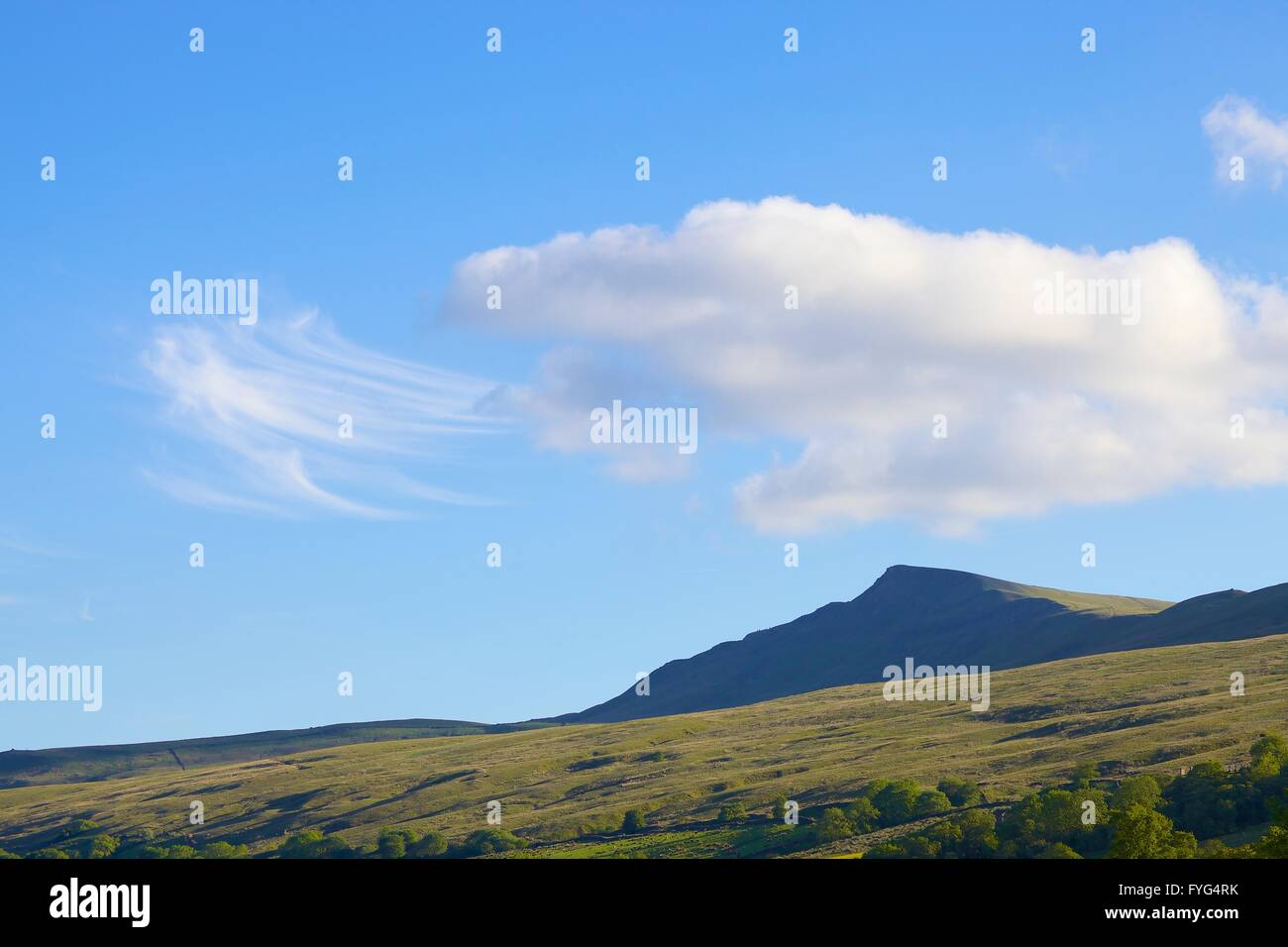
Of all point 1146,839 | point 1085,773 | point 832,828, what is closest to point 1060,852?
point 1146,839

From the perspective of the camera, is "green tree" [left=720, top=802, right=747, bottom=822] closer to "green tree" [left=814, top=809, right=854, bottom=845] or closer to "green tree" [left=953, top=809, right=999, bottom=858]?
"green tree" [left=814, top=809, right=854, bottom=845]

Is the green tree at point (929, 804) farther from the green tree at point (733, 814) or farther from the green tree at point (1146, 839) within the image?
the green tree at point (1146, 839)

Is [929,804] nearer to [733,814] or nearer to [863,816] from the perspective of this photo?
[863,816]

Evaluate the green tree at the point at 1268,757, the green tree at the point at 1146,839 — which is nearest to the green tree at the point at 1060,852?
the green tree at the point at 1146,839

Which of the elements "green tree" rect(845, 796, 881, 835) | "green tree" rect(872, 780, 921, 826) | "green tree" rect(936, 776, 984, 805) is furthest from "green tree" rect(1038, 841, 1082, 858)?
"green tree" rect(936, 776, 984, 805)

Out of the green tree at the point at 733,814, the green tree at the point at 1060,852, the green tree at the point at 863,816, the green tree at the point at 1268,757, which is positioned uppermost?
the green tree at the point at 1268,757

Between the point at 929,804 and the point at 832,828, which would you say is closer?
the point at 832,828

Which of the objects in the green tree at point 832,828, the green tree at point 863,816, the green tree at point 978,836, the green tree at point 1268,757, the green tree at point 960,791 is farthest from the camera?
the green tree at point 960,791

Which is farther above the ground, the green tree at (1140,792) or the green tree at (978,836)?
the green tree at (1140,792)

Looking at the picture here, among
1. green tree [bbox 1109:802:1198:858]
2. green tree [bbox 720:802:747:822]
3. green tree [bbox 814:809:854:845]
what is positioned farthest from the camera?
green tree [bbox 720:802:747:822]
